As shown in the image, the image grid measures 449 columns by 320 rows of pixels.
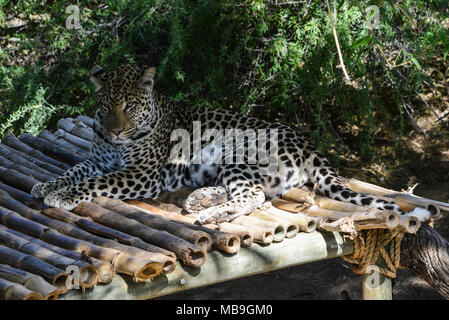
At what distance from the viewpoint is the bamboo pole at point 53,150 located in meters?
6.94

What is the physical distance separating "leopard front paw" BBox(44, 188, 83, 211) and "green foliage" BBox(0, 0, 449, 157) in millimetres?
3023

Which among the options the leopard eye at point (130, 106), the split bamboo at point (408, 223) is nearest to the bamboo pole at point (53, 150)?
the leopard eye at point (130, 106)

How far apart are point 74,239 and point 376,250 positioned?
8.41 feet

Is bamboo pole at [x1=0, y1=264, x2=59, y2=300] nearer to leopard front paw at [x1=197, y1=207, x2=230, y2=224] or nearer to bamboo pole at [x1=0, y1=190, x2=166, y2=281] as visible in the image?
bamboo pole at [x1=0, y1=190, x2=166, y2=281]

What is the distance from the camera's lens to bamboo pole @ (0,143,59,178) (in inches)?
257

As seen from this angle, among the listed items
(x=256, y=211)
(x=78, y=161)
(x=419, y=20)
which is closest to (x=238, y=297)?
(x=78, y=161)

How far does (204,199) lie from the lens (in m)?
5.54

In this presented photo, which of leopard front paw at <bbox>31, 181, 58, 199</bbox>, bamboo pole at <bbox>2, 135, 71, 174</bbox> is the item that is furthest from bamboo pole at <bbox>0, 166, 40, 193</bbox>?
bamboo pole at <bbox>2, 135, 71, 174</bbox>

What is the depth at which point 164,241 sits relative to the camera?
4.57 m

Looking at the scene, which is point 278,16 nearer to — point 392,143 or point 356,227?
point 392,143

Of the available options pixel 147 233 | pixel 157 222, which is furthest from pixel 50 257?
pixel 157 222

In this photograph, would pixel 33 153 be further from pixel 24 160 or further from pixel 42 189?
pixel 42 189

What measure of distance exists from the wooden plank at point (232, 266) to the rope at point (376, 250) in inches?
4.8

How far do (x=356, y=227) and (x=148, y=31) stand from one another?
4.84 meters
